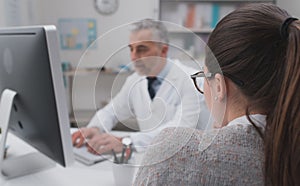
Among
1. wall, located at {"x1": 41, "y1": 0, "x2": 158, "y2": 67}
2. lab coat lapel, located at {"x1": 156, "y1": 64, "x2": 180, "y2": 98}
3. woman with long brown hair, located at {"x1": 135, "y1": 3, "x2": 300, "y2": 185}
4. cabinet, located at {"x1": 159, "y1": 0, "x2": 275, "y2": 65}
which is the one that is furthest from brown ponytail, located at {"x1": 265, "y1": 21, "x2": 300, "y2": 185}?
wall, located at {"x1": 41, "y1": 0, "x2": 158, "y2": 67}

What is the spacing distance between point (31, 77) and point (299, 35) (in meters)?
0.75

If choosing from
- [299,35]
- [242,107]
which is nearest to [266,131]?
[242,107]

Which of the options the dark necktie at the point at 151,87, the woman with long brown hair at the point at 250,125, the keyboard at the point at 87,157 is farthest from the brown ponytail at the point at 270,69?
the keyboard at the point at 87,157

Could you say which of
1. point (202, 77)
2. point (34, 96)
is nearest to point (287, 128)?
point (202, 77)

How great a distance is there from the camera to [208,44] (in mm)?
711

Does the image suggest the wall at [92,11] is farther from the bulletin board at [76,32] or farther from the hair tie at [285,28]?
the hair tie at [285,28]

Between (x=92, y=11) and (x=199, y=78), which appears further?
(x=92, y=11)

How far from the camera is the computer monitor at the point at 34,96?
904 mm

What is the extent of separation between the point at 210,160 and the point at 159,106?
205 millimetres

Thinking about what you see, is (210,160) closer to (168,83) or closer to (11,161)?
(168,83)

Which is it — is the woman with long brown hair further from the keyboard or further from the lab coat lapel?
the keyboard

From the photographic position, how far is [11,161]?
1.17 m

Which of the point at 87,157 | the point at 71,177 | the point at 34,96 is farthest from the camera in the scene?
the point at 87,157

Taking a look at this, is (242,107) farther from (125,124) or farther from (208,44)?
(125,124)
